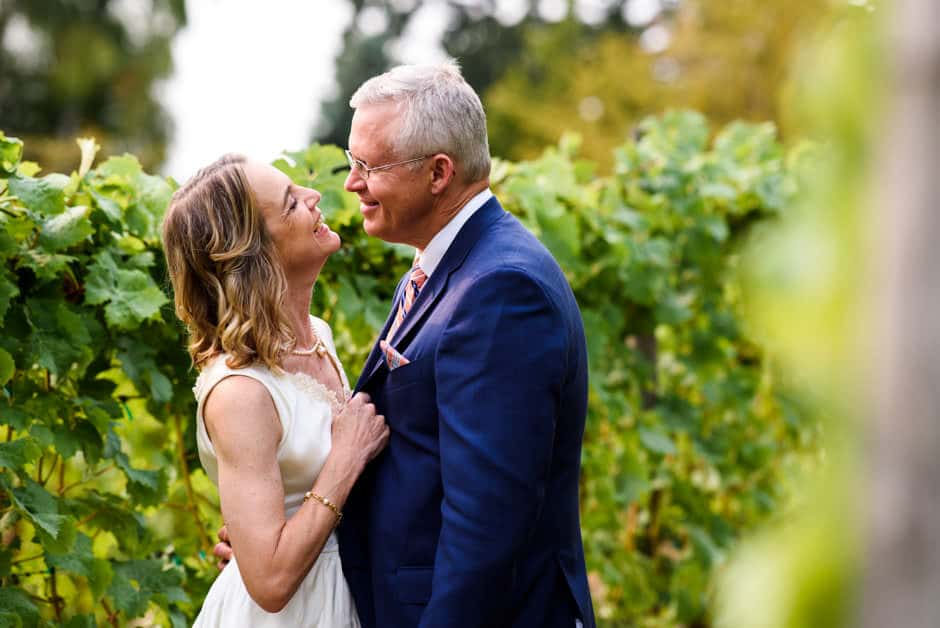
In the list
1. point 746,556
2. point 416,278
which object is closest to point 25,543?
point 416,278

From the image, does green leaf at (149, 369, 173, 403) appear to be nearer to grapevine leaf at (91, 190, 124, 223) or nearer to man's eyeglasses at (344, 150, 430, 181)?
grapevine leaf at (91, 190, 124, 223)

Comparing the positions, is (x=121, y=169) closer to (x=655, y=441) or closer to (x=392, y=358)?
(x=392, y=358)

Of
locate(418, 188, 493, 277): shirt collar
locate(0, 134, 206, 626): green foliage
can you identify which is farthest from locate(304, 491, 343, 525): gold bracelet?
locate(0, 134, 206, 626): green foliage

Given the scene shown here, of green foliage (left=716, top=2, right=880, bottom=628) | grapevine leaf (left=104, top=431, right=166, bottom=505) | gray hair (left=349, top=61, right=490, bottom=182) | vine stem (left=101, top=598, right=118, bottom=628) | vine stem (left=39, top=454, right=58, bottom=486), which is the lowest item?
vine stem (left=101, top=598, right=118, bottom=628)

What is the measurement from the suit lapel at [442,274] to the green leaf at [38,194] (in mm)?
934

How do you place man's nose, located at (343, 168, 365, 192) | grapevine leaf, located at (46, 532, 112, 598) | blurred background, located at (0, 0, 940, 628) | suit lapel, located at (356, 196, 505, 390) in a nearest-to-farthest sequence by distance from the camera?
blurred background, located at (0, 0, 940, 628), suit lapel, located at (356, 196, 505, 390), man's nose, located at (343, 168, 365, 192), grapevine leaf, located at (46, 532, 112, 598)

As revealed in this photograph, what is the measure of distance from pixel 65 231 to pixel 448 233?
1.02m

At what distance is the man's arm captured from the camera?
7.13 feet

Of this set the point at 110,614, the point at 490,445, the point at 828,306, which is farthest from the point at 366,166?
the point at 828,306

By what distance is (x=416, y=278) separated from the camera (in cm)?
274

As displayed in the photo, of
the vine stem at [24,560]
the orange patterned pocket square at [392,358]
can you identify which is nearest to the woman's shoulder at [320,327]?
the orange patterned pocket square at [392,358]

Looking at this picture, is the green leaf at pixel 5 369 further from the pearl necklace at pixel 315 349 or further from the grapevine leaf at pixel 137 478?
the pearl necklace at pixel 315 349

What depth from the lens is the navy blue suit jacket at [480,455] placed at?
7.16ft

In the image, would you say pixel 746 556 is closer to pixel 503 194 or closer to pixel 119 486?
pixel 119 486
